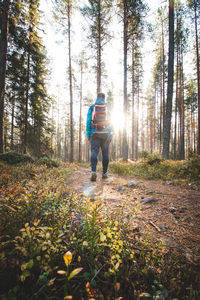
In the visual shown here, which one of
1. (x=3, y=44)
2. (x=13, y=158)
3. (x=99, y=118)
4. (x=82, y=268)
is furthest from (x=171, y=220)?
(x=3, y=44)

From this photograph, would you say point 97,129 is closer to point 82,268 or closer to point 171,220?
point 171,220

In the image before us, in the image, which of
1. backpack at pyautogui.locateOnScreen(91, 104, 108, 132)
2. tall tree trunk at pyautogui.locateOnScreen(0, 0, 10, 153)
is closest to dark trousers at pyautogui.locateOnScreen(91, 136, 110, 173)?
backpack at pyautogui.locateOnScreen(91, 104, 108, 132)

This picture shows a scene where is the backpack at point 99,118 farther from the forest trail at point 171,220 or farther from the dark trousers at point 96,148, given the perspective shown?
the forest trail at point 171,220

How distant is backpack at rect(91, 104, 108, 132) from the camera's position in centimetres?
423

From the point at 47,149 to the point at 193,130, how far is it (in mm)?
37515

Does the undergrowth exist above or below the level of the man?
below

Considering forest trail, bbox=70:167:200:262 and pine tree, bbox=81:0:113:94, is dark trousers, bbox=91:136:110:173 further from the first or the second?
pine tree, bbox=81:0:113:94

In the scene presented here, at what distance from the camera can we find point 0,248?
0.97 metres

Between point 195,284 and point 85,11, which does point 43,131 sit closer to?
point 85,11

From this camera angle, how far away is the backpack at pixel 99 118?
4234mm

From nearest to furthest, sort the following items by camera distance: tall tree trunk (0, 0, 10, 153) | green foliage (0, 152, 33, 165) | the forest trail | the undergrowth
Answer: the undergrowth → the forest trail → green foliage (0, 152, 33, 165) → tall tree trunk (0, 0, 10, 153)

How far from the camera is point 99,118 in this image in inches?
167

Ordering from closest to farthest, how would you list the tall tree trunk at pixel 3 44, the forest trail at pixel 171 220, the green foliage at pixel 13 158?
the forest trail at pixel 171 220 < the green foliage at pixel 13 158 < the tall tree trunk at pixel 3 44

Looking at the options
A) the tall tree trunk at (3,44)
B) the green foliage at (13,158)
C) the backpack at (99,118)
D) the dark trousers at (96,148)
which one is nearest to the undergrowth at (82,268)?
the dark trousers at (96,148)
